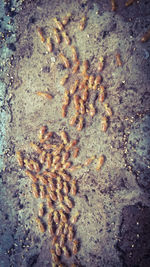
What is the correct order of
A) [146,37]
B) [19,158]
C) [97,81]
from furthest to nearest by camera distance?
1. [19,158]
2. [97,81]
3. [146,37]

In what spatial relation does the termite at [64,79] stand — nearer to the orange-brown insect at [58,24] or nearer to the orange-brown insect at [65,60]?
the orange-brown insect at [65,60]

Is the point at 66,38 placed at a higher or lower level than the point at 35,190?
higher

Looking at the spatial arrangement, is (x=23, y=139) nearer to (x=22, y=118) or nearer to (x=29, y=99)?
(x=22, y=118)

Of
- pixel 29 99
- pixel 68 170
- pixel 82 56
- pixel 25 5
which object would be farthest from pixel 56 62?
pixel 68 170

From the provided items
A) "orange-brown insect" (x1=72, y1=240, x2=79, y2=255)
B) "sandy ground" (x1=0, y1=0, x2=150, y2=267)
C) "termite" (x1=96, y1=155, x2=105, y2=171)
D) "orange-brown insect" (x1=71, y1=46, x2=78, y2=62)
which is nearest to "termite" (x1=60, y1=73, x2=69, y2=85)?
"sandy ground" (x1=0, y1=0, x2=150, y2=267)

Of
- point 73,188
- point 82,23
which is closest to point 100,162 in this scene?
point 73,188

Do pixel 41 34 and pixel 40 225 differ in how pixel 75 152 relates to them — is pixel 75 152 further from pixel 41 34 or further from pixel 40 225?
pixel 41 34

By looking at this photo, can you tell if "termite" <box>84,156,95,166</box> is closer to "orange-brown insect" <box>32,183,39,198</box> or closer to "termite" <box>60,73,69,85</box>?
"orange-brown insect" <box>32,183,39,198</box>
